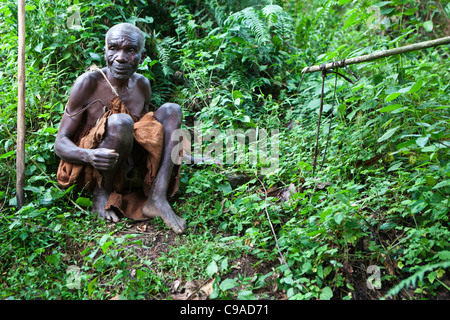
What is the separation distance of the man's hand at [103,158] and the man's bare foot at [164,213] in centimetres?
48

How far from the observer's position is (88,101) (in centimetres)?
358

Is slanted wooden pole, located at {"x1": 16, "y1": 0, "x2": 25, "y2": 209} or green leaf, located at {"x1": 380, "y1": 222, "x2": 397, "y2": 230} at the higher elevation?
slanted wooden pole, located at {"x1": 16, "y1": 0, "x2": 25, "y2": 209}

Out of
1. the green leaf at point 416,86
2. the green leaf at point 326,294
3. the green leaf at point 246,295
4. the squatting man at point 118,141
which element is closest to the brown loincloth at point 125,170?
the squatting man at point 118,141

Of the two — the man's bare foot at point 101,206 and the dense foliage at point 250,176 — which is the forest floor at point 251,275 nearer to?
the dense foliage at point 250,176

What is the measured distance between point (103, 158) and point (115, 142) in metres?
0.16

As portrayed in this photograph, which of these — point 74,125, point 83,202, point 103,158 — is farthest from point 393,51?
point 83,202

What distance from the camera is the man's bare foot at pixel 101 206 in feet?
11.4

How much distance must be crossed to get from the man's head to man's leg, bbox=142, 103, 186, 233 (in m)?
0.45

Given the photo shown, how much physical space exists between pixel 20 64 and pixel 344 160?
2.89 metres

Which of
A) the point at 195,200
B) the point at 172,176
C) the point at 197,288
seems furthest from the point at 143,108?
the point at 197,288

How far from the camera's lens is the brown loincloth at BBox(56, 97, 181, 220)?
11.4 ft

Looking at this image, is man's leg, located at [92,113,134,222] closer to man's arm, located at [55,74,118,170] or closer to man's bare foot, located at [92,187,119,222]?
man's bare foot, located at [92,187,119,222]

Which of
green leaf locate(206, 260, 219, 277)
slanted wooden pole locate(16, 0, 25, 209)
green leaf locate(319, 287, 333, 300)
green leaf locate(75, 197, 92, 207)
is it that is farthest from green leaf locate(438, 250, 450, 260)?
slanted wooden pole locate(16, 0, 25, 209)
